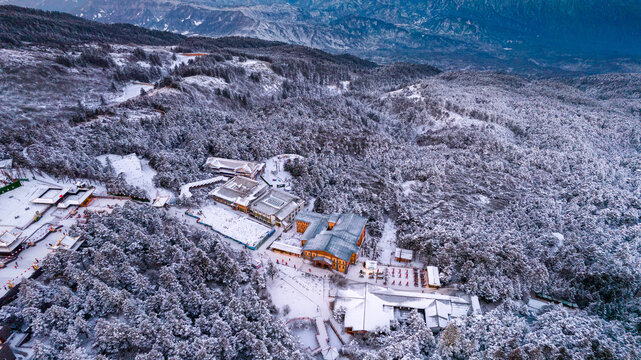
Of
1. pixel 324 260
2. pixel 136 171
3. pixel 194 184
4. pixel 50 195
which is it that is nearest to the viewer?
pixel 324 260

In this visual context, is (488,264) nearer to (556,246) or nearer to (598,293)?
(598,293)

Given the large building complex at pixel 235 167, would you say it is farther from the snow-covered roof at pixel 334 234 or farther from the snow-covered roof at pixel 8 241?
the snow-covered roof at pixel 8 241

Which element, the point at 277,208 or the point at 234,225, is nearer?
the point at 234,225


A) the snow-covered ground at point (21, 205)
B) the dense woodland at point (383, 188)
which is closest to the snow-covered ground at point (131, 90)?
the dense woodland at point (383, 188)

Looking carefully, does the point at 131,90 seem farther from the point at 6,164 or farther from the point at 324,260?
the point at 324,260

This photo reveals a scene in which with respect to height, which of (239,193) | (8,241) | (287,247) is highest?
(8,241)

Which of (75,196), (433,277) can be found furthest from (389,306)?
(75,196)
